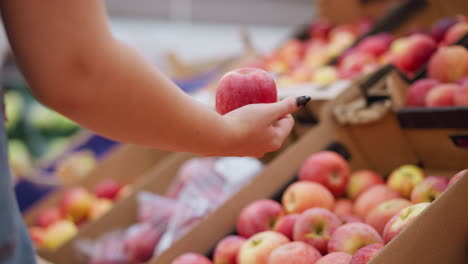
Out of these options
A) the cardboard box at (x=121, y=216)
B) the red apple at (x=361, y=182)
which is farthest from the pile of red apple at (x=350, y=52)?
the cardboard box at (x=121, y=216)

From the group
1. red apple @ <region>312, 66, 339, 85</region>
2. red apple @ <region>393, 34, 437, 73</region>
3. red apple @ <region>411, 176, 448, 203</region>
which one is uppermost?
red apple @ <region>393, 34, 437, 73</region>

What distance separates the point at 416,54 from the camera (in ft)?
5.59

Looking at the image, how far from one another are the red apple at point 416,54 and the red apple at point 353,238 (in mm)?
930

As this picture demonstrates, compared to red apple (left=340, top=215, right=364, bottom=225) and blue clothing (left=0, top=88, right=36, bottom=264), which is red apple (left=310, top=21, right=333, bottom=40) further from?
blue clothing (left=0, top=88, right=36, bottom=264)

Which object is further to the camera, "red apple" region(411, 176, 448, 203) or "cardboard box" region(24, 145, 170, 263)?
"cardboard box" region(24, 145, 170, 263)

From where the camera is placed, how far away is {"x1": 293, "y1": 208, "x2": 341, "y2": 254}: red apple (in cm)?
107

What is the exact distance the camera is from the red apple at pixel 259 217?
128 centimetres

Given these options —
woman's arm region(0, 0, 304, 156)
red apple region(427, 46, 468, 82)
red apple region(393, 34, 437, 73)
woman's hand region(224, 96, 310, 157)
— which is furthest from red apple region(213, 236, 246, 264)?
red apple region(393, 34, 437, 73)

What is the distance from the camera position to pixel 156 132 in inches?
22.6

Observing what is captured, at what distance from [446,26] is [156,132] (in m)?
1.63

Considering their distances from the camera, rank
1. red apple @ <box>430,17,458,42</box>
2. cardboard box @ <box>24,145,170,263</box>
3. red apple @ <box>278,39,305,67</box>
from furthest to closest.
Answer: red apple @ <box>278,39,305,67</box>, cardboard box @ <box>24,145,170,263</box>, red apple @ <box>430,17,458,42</box>

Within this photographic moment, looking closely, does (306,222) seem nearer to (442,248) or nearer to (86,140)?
(442,248)

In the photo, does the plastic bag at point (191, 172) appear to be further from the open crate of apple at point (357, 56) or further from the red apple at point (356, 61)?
the red apple at point (356, 61)

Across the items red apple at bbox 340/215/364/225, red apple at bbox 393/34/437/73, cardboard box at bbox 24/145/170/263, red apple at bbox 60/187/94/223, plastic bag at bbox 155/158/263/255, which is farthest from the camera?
cardboard box at bbox 24/145/170/263
